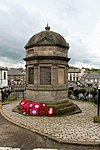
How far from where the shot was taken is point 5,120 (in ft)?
31.7

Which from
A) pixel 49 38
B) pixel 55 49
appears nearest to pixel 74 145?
pixel 55 49

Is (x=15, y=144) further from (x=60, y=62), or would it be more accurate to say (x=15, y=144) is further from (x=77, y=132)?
(x=60, y=62)

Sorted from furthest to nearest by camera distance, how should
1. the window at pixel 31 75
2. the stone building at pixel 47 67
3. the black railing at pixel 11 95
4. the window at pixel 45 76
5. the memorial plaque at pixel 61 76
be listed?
the black railing at pixel 11 95 → the window at pixel 31 75 → the memorial plaque at pixel 61 76 → the window at pixel 45 76 → the stone building at pixel 47 67

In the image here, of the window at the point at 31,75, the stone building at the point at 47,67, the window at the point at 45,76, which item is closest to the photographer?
the stone building at the point at 47,67

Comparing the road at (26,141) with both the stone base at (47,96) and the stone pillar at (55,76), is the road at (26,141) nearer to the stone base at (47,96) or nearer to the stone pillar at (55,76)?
the stone base at (47,96)

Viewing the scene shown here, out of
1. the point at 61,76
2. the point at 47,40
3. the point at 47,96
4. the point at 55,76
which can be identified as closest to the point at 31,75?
the point at 55,76


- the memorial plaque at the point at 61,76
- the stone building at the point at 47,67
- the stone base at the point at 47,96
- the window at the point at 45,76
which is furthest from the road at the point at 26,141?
the memorial plaque at the point at 61,76

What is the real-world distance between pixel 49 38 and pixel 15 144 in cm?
805

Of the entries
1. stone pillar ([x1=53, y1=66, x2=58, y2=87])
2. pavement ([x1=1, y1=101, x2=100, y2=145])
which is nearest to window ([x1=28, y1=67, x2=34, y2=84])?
stone pillar ([x1=53, y1=66, x2=58, y2=87])

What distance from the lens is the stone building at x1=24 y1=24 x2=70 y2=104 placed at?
38.2ft

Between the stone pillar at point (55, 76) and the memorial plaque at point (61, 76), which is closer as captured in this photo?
the stone pillar at point (55, 76)

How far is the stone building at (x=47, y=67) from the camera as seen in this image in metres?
11.6

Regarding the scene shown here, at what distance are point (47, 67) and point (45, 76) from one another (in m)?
0.70

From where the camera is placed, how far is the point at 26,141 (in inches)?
252
